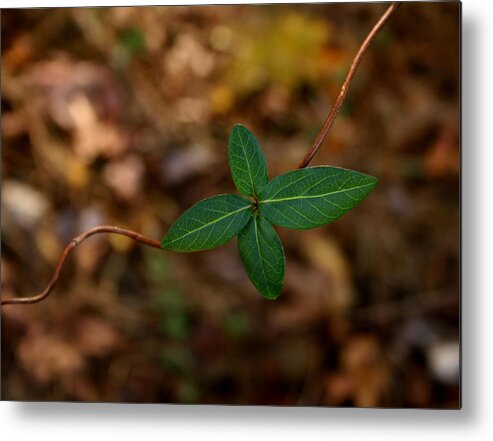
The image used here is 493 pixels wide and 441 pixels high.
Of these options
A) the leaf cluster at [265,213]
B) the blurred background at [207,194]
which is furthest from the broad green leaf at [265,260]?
the blurred background at [207,194]

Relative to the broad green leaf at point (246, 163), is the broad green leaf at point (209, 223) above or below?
below

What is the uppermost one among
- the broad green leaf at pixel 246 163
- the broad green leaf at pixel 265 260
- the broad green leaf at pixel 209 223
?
the broad green leaf at pixel 246 163

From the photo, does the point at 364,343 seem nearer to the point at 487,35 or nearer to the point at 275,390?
the point at 275,390

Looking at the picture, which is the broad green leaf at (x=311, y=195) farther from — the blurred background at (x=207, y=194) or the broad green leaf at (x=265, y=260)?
the blurred background at (x=207, y=194)

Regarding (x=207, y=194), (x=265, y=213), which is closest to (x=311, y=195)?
(x=265, y=213)

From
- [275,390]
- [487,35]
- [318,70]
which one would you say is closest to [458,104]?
[487,35]

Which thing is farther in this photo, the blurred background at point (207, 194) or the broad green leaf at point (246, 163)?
the blurred background at point (207, 194)

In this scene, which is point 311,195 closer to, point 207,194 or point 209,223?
point 209,223
